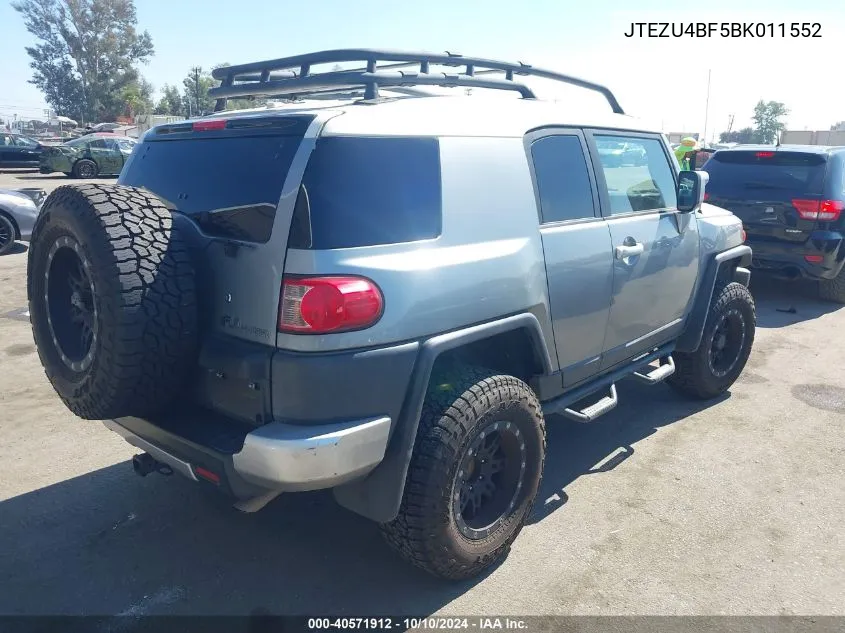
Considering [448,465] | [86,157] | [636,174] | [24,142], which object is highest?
[24,142]

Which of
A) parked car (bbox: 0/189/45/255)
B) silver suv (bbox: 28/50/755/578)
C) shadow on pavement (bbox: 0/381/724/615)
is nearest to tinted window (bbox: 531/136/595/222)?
silver suv (bbox: 28/50/755/578)

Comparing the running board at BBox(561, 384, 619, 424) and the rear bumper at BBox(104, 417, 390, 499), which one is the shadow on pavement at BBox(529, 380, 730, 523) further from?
the rear bumper at BBox(104, 417, 390, 499)

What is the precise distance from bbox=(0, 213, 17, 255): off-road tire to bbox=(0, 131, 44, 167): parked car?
17442 mm

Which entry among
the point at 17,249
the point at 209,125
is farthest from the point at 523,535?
the point at 17,249

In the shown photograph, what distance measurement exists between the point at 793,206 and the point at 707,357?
12.5 ft

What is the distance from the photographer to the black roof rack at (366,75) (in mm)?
2898

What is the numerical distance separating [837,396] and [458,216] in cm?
406

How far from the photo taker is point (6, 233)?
384 inches

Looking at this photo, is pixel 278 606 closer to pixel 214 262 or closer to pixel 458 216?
pixel 214 262

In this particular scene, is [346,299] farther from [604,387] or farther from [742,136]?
[742,136]

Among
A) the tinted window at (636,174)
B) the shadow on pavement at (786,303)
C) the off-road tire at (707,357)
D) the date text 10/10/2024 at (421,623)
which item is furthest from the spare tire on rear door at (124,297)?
the shadow on pavement at (786,303)

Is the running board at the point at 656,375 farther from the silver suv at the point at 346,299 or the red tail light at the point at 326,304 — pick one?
the red tail light at the point at 326,304

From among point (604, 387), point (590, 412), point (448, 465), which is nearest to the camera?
point (448, 465)

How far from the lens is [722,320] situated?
4.77m
